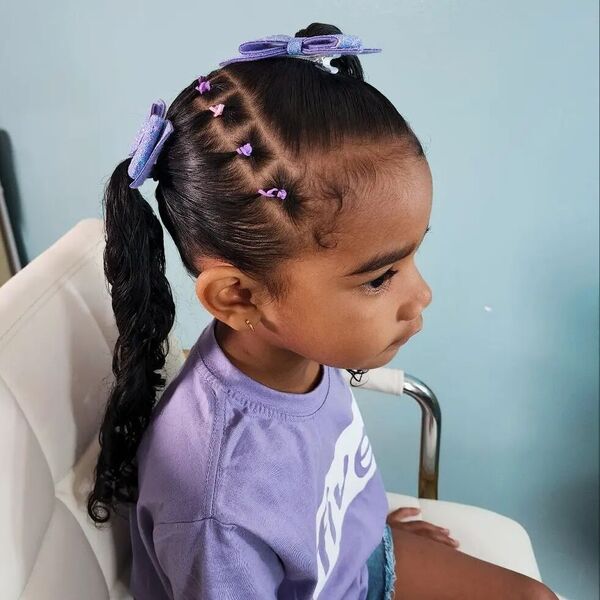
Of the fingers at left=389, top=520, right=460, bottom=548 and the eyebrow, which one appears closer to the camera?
the eyebrow

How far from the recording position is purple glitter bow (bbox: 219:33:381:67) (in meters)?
0.51

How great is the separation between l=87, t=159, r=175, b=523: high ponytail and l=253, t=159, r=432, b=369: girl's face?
0.12 m

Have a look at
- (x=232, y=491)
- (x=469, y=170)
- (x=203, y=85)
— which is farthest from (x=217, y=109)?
(x=469, y=170)

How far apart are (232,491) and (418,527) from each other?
416 millimetres

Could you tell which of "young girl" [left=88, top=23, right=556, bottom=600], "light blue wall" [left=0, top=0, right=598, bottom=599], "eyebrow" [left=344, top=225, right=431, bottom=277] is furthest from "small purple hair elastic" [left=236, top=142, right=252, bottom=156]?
"light blue wall" [left=0, top=0, right=598, bottom=599]

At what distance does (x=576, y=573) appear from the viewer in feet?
4.10

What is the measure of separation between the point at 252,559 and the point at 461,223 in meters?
0.61

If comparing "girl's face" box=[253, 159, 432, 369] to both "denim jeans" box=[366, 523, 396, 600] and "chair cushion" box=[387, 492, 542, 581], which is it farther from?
"chair cushion" box=[387, 492, 542, 581]

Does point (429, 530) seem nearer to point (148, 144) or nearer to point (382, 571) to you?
point (382, 571)

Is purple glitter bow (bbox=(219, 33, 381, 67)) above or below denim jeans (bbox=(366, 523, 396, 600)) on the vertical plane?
above

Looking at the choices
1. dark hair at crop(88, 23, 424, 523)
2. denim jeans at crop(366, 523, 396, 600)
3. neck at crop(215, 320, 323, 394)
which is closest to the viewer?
dark hair at crop(88, 23, 424, 523)

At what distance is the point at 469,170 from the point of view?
3.07 ft

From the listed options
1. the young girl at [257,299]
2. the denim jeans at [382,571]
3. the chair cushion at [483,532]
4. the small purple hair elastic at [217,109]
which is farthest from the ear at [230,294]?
the chair cushion at [483,532]

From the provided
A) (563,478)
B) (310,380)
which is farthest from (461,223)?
→ (563,478)
